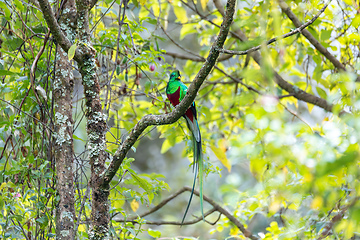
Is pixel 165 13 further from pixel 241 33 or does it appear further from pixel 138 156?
pixel 138 156

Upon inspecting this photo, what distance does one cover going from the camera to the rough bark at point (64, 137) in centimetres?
150

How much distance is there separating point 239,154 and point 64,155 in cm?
117

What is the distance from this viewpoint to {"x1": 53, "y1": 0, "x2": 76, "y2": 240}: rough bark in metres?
1.50

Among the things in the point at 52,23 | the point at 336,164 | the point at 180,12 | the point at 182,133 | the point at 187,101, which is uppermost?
the point at 180,12

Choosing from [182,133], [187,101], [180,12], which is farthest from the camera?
[180,12]

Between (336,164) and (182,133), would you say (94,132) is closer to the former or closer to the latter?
(182,133)

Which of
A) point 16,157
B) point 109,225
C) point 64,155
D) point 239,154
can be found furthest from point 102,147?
point 239,154

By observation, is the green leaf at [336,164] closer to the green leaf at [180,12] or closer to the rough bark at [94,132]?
the rough bark at [94,132]

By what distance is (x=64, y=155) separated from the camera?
5.12ft

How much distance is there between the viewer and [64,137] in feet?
5.15

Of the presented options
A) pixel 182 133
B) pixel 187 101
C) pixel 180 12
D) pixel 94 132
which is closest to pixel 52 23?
pixel 94 132

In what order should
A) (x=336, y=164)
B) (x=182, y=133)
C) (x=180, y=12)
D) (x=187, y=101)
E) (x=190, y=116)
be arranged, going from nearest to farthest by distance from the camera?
(x=336, y=164) < (x=187, y=101) < (x=190, y=116) < (x=182, y=133) < (x=180, y=12)

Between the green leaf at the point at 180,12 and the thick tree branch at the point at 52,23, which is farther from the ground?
the green leaf at the point at 180,12

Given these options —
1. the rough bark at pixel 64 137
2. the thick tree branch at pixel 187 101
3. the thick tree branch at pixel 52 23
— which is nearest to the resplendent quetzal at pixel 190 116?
the thick tree branch at pixel 187 101
